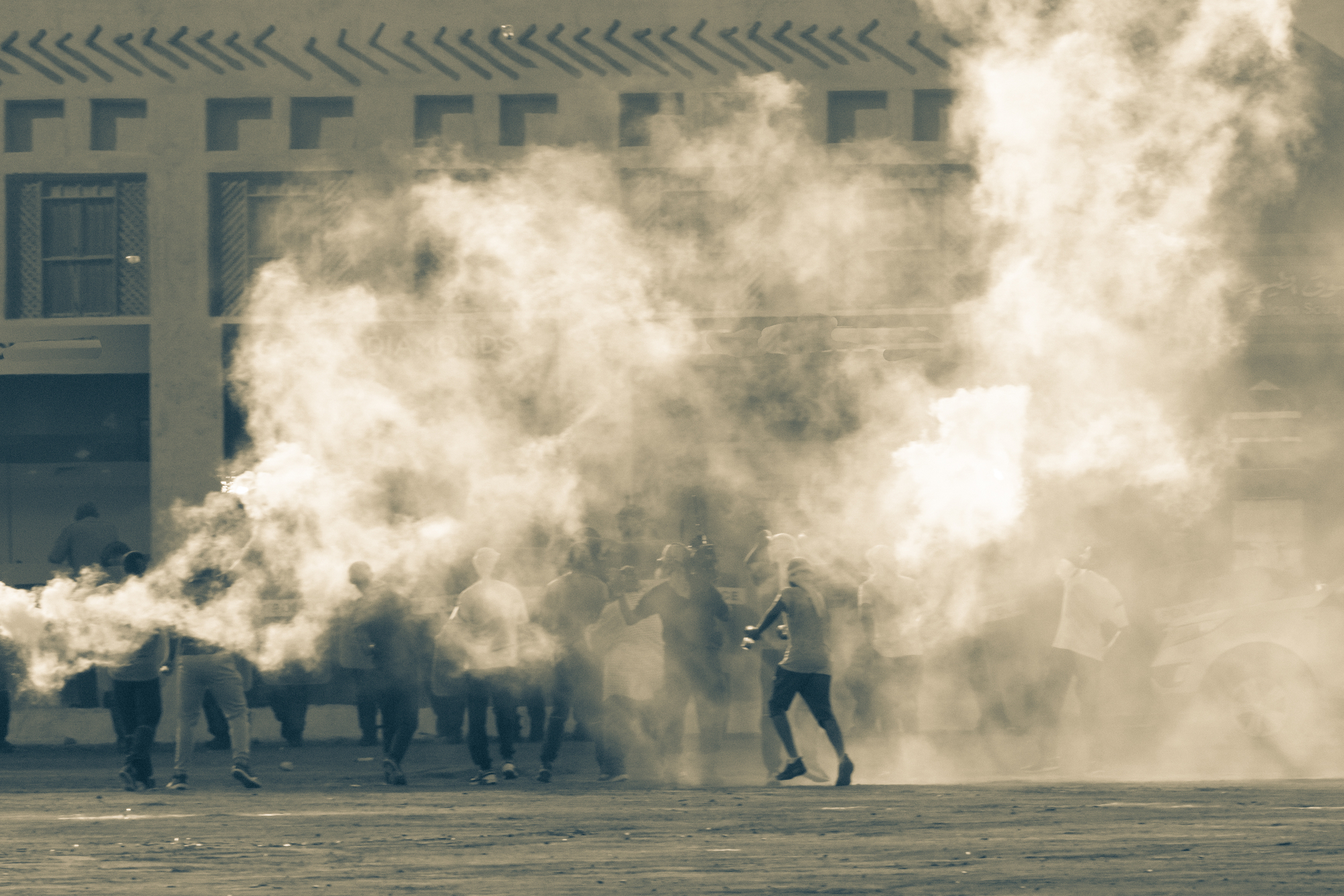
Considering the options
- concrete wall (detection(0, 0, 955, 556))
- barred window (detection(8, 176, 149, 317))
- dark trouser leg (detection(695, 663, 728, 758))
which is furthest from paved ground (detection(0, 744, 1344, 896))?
barred window (detection(8, 176, 149, 317))

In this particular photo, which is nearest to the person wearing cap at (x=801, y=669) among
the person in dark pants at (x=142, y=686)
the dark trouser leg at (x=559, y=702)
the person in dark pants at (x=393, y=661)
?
the dark trouser leg at (x=559, y=702)

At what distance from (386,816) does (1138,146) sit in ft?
33.1

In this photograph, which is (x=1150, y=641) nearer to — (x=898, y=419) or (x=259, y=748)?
(x=898, y=419)

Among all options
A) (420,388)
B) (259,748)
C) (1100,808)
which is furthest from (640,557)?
(1100,808)

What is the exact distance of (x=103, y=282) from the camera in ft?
68.0

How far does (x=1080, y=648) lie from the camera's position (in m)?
11.7

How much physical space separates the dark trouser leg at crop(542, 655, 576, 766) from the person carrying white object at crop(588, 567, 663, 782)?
23cm

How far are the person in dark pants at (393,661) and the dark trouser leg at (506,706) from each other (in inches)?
21.3

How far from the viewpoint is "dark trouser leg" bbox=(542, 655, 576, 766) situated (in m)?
11.1

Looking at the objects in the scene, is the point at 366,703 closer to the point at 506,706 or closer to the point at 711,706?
the point at 506,706

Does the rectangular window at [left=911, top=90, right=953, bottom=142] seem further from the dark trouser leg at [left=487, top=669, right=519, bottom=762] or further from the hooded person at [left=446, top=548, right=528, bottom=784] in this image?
the dark trouser leg at [left=487, top=669, right=519, bottom=762]

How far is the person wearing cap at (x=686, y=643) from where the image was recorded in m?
11.5

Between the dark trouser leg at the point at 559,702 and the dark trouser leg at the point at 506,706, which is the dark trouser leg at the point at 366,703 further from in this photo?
the dark trouser leg at the point at 559,702

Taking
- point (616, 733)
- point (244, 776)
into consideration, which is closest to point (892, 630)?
point (616, 733)
